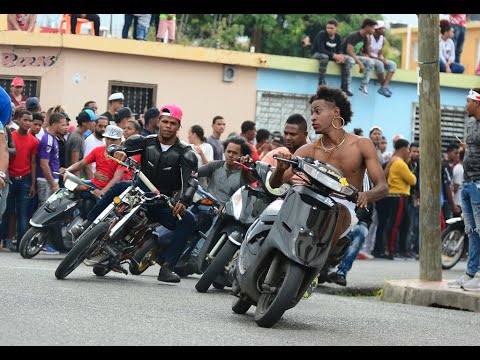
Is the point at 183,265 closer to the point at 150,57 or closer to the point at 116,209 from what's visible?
the point at 116,209

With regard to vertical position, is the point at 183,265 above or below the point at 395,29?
below

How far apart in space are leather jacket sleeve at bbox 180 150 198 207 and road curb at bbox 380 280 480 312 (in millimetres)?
2577

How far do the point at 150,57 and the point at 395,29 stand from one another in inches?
1218

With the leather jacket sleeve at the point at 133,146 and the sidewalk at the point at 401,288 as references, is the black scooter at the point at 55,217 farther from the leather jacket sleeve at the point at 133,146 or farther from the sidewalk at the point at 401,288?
the sidewalk at the point at 401,288

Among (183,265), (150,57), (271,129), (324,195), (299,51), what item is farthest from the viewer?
(299,51)

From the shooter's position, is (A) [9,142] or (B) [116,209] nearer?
(B) [116,209]

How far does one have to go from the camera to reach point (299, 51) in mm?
46125

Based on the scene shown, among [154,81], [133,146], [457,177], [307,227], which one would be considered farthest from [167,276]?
[154,81]

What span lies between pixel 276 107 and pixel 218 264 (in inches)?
643

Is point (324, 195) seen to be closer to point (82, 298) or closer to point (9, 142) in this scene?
point (82, 298)

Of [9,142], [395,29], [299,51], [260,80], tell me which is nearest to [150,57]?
[260,80]

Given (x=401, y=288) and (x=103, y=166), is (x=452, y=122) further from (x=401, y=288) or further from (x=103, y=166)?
(x=401, y=288)

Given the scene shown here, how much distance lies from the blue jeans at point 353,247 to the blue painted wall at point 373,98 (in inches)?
458
